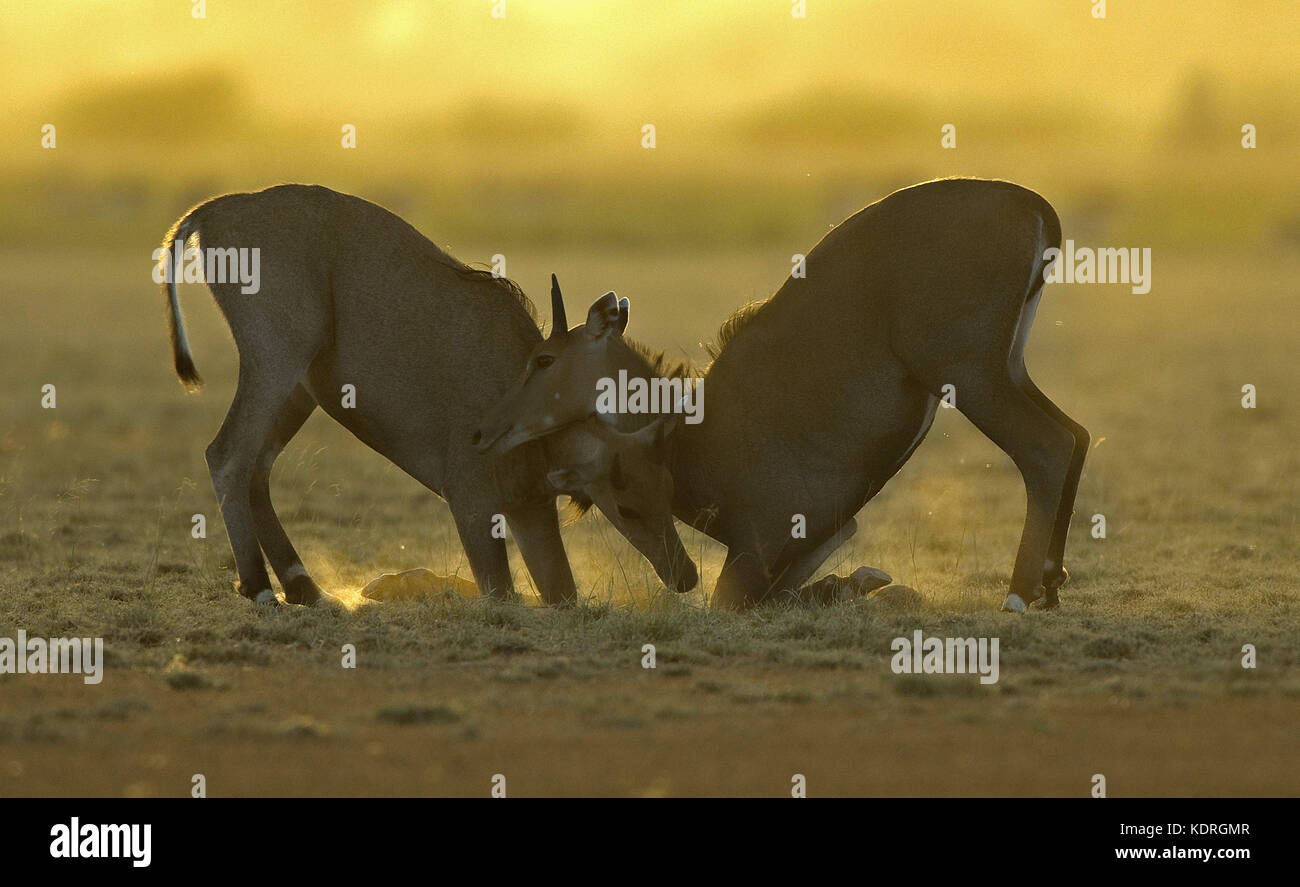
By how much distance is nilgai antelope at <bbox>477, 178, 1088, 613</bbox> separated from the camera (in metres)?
11.0

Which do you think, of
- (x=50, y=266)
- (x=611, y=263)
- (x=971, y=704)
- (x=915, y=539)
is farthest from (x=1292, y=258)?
(x=971, y=704)

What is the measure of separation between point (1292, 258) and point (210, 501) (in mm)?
95369

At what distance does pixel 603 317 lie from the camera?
1144 centimetres

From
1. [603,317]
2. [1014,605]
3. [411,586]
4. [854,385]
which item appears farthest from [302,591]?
[1014,605]

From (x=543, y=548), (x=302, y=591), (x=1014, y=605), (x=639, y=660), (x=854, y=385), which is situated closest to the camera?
(x=639, y=660)

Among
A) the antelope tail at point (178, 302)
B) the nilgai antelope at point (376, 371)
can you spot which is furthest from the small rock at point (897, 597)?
the antelope tail at point (178, 302)

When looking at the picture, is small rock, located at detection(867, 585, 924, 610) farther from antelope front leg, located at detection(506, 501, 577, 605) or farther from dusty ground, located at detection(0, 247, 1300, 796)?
antelope front leg, located at detection(506, 501, 577, 605)

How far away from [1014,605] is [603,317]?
3.48 meters

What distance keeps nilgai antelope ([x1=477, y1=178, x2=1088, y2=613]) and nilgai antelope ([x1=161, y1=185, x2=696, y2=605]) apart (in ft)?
1.54

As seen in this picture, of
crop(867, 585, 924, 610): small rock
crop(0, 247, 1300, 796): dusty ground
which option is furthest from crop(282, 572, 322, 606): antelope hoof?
crop(867, 585, 924, 610): small rock

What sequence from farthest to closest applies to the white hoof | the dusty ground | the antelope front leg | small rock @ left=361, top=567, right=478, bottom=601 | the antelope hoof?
small rock @ left=361, top=567, right=478, bottom=601
the antelope front leg
the antelope hoof
the white hoof
the dusty ground

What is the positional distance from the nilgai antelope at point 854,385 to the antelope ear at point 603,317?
1 cm

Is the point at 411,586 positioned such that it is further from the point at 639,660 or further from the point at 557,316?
the point at 639,660

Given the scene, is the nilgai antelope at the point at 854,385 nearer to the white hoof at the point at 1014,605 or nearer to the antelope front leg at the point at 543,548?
the white hoof at the point at 1014,605
